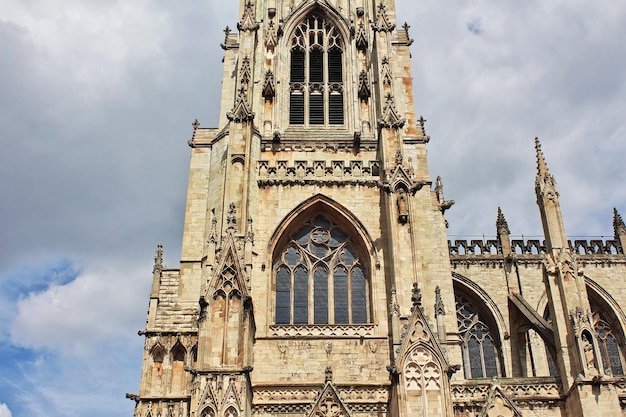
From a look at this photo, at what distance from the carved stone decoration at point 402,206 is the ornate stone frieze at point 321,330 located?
3.09 metres

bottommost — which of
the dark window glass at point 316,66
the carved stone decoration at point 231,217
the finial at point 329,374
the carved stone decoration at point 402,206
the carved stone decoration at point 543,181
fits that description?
the finial at point 329,374

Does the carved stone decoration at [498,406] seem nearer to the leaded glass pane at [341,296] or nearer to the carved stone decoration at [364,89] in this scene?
the leaded glass pane at [341,296]

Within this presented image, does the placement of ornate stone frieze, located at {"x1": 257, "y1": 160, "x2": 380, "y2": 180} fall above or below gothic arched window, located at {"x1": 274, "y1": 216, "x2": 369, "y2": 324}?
above

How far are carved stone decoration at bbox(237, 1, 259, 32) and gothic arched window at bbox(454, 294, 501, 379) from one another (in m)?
12.4

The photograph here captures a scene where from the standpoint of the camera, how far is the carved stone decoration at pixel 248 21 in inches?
968

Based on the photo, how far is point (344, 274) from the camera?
20.6 metres

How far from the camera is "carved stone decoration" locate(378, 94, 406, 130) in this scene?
21.8 meters

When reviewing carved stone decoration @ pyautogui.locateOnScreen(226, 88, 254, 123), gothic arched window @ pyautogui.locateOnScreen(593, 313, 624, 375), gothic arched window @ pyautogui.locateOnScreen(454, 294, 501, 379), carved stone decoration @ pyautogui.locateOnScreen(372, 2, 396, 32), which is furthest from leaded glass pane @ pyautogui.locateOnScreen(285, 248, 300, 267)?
gothic arched window @ pyautogui.locateOnScreen(593, 313, 624, 375)

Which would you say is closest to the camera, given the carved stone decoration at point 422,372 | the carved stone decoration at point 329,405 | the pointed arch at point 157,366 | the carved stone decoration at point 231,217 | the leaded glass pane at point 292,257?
the carved stone decoration at point 422,372

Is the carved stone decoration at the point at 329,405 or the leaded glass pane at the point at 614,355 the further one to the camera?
the leaded glass pane at the point at 614,355

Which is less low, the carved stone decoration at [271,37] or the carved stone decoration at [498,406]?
the carved stone decoration at [271,37]

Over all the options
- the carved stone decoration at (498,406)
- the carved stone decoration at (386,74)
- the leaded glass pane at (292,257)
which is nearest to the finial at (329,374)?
the carved stone decoration at (498,406)

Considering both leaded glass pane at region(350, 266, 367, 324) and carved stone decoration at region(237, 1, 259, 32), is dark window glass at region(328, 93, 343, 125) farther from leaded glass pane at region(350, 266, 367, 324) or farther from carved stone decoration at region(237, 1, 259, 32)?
leaded glass pane at region(350, 266, 367, 324)

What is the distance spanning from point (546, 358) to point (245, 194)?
12.3 meters
